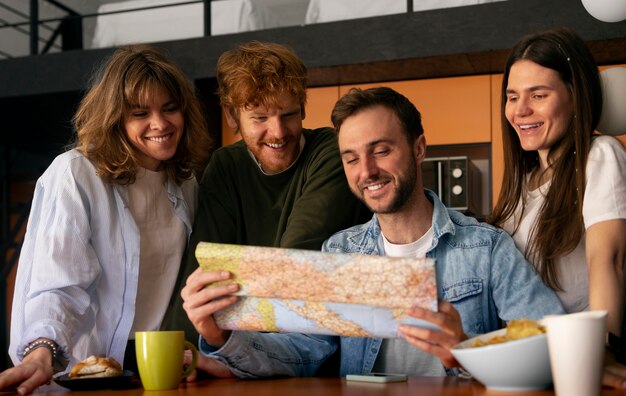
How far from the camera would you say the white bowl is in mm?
1273

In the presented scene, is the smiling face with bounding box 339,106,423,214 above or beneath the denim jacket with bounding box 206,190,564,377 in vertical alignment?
above

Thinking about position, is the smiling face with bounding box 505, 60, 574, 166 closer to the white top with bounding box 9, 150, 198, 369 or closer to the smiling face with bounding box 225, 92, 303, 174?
the smiling face with bounding box 225, 92, 303, 174

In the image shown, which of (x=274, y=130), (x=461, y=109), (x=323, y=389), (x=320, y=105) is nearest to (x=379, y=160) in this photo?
(x=274, y=130)

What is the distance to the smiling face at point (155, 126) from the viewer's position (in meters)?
2.07

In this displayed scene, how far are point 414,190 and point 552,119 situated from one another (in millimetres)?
332

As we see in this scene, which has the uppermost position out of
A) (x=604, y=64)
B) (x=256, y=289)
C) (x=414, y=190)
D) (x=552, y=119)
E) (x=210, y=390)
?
(x=604, y=64)

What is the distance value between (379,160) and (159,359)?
2.25 feet

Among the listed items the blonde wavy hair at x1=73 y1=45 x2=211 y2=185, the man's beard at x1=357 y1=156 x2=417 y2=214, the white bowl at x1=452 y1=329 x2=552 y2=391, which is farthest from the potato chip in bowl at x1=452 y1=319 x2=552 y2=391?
the blonde wavy hair at x1=73 y1=45 x2=211 y2=185

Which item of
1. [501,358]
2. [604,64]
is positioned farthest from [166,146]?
[604,64]

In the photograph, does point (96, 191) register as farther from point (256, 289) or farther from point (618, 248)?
point (618, 248)

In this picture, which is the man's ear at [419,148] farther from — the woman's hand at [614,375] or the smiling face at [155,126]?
the woman's hand at [614,375]

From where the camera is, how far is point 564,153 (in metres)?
1.84

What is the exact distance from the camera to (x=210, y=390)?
4.80 feet

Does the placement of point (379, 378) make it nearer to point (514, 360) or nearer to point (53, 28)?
point (514, 360)
